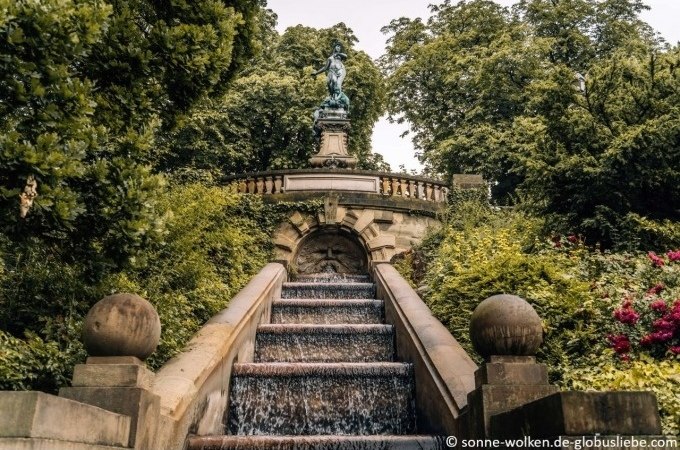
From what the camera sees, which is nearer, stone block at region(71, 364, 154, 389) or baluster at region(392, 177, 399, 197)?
stone block at region(71, 364, 154, 389)

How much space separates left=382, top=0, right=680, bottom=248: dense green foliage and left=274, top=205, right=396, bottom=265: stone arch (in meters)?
3.92

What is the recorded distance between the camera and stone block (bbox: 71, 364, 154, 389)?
13.8ft

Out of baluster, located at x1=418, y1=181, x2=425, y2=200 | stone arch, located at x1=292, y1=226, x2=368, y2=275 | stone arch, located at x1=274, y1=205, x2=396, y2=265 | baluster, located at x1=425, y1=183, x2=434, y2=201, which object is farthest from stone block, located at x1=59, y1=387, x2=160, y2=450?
baluster, located at x1=425, y1=183, x2=434, y2=201

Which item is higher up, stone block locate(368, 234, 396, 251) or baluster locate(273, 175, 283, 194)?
baluster locate(273, 175, 283, 194)

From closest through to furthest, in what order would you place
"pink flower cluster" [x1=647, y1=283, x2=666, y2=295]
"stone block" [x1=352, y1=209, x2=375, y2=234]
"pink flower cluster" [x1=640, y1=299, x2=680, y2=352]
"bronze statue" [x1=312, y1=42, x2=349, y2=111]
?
"pink flower cluster" [x1=640, y1=299, x2=680, y2=352], "pink flower cluster" [x1=647, y1=283, x2=666, y2=295], "stone block" [x1=352, y1=209, x2=375, y2=234], "bronze statue" [x1=312, y1=42, x2=349, y2=111]

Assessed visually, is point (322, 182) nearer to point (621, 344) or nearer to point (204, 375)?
point (204, 375)

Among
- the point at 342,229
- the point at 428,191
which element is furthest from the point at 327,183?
the point at 428,191

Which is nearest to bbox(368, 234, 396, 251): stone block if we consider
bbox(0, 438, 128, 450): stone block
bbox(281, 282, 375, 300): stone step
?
bbox(281, 282, 375, 300): stone step

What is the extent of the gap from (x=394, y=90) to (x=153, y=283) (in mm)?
22965

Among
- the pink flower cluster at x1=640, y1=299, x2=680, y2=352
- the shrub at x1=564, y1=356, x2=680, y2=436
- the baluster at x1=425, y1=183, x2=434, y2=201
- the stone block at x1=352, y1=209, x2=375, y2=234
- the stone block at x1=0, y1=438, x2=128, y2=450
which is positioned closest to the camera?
the stone block at x1=0, y1=438, x2=128, y2=450

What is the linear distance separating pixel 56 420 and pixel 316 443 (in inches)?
101

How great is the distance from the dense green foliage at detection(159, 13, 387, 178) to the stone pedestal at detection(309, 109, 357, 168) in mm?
3974

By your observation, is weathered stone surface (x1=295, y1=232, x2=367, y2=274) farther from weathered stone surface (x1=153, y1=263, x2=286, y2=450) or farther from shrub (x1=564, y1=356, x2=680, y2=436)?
shrub (x1=564, y1=356, x2=680, y2=436)

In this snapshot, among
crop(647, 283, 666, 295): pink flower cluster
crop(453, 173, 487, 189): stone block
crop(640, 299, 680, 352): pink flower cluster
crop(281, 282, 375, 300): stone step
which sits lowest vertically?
crop(640, 299, 680, 352): pink flower cluster
